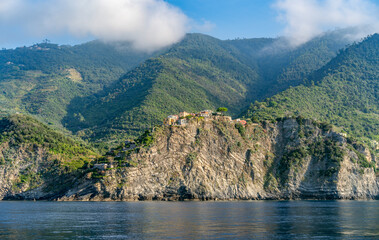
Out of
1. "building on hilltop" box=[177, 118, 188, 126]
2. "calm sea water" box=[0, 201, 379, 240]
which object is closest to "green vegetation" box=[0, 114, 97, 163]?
"building on hilltop" box=[177, 118, 188, 126]

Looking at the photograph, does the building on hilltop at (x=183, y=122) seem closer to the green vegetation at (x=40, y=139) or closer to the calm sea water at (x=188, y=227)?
the green vegetation at (x=40, y=139)

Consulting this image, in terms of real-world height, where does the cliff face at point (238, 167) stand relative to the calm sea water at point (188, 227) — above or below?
above

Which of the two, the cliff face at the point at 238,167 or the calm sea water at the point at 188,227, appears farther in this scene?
the cliff face at the point at 238,167

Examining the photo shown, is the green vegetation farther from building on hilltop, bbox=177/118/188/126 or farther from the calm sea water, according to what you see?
the calm sea water

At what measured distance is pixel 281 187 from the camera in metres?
133

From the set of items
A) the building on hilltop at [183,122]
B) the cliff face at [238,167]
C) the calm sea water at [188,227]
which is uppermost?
the building on hilltop at [183,122]

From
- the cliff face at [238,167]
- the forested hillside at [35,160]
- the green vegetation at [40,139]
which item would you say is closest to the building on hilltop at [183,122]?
the cliff face at [238,167]

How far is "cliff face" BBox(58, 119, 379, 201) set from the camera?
12106 centimetres

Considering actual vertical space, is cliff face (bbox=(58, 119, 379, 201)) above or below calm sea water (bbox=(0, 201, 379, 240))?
above

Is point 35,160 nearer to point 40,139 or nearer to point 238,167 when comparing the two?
point 40,139

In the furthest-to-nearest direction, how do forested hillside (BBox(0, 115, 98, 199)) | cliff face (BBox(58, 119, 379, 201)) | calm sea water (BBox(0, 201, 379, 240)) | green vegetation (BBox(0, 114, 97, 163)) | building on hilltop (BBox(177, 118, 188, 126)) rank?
green vegetation (BBox(0, 114, 97, 163))
building on hilltop (BBox(177, 118, 188, 126))
forested hillside (BBox(0, 115, 98, 199))
cliff face (BBox(58, 119, 379, 201))
calm sea water (BBox(0, 201, 379, 240))

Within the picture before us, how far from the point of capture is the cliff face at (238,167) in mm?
121062

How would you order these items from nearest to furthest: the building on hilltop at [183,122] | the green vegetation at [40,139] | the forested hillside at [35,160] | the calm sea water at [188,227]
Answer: the calm sea water at [188,227]
the forested hillside at [35,160]
the building on hilltop at [183,122]
the green vegetation at [40,139]

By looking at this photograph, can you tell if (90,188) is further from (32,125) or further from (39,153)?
→ (32,125)
